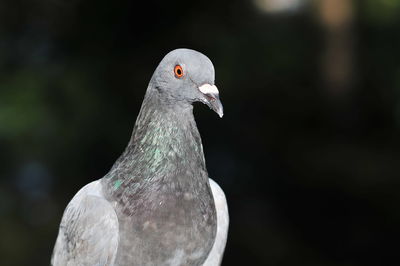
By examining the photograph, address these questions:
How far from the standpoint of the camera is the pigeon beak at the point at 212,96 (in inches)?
132

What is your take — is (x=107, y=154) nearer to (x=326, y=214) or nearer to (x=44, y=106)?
(x=44, y=106)

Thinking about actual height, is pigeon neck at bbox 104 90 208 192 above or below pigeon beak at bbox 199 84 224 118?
below

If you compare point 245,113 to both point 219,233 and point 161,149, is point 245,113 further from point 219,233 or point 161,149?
point 161,149

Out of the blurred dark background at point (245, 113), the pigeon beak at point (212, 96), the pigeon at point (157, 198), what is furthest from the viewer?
the blurred dark background at point (245, 113)

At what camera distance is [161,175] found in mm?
3672

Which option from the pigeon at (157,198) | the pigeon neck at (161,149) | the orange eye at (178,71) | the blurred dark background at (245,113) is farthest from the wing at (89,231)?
the blurred dark background at (245,113)

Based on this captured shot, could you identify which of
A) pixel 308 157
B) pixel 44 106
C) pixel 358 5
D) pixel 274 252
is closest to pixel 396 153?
pixel 308 157

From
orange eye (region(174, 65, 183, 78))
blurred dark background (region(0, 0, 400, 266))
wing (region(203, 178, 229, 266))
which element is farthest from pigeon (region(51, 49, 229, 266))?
blurred dark background (region(0, 0, 400, 266))

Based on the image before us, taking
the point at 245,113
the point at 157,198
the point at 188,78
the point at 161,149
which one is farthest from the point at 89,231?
the point at 245,113

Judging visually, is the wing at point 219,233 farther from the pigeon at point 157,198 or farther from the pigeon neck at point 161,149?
the pigeon neck at point 161,149

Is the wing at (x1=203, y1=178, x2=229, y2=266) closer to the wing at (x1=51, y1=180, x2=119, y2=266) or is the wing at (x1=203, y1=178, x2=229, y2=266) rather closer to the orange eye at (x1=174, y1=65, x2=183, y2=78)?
the wing at (x1=51, y1=180, x2=119, y2=266)

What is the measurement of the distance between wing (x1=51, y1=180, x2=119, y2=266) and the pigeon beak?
771 mm

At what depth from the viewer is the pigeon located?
3598mm

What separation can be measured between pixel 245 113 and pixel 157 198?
302 inches
